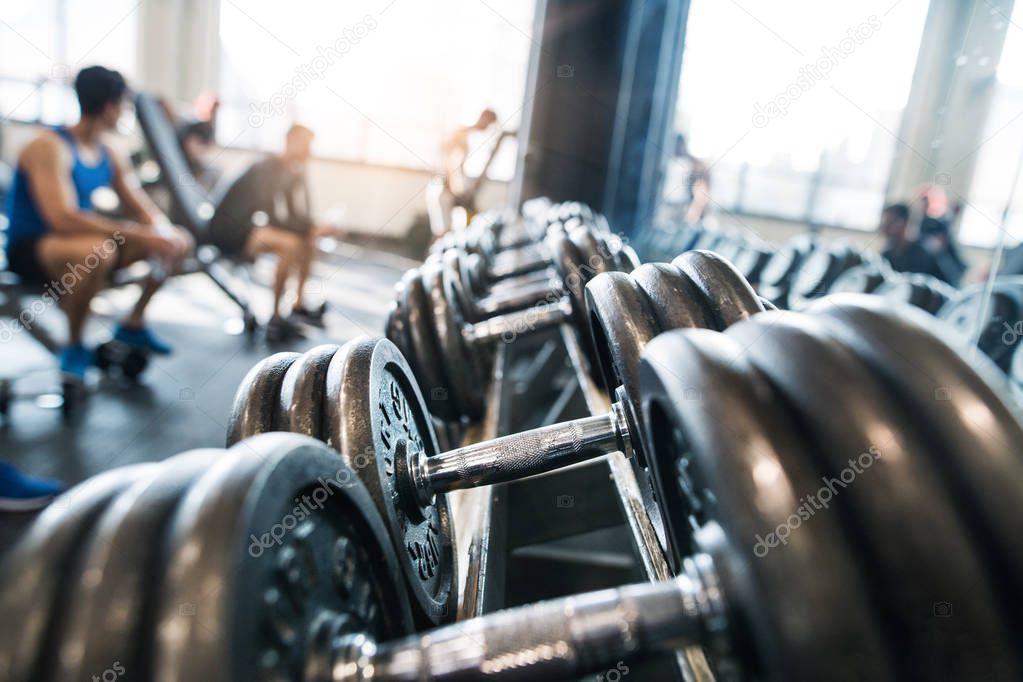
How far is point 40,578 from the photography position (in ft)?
1.31

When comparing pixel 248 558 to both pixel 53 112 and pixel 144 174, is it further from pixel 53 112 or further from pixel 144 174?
pixel 53 112

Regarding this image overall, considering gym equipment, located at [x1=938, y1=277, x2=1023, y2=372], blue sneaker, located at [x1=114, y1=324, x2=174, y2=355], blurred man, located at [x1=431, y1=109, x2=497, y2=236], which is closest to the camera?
gym equipment, located at [x1=938, y1=277, x2=1023, y2=372]

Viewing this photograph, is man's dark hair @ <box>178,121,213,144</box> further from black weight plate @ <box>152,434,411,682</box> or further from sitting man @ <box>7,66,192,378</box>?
black weight plate @ <box>152,434,411,682</box>

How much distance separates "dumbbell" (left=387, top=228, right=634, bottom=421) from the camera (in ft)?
4.07

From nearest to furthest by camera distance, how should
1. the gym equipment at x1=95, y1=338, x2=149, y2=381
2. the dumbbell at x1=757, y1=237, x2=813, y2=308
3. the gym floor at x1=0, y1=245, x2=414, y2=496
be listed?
the gym floor at x1=0, y1=245, x2=414, y2=496
the gym equipment at x1=95, y1=338, x2=149, y2=381
the dumbbell at x1=757, y1=237, x2=813, y2=308

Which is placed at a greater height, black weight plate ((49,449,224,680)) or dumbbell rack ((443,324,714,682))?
black weight plate ((49,449,224,680))

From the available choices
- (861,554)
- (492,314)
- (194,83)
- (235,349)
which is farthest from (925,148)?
(194,83)

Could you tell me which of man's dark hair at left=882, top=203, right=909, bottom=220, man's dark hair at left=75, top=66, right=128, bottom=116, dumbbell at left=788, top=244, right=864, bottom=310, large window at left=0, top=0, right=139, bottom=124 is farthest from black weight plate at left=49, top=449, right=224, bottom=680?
large window at left=0, top=0, right=139, bottom=124

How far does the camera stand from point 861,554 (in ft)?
1.28

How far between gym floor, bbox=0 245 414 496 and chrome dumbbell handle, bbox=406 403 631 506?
121cm

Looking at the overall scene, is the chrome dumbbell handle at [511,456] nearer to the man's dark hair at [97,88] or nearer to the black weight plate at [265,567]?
the black weight plate at [265,567]

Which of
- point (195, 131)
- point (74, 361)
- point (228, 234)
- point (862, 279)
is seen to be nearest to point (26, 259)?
point (74, 361)

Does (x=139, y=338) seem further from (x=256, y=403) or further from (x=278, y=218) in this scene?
(x=256, y=403)

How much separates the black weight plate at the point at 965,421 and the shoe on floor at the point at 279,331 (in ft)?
11.2
